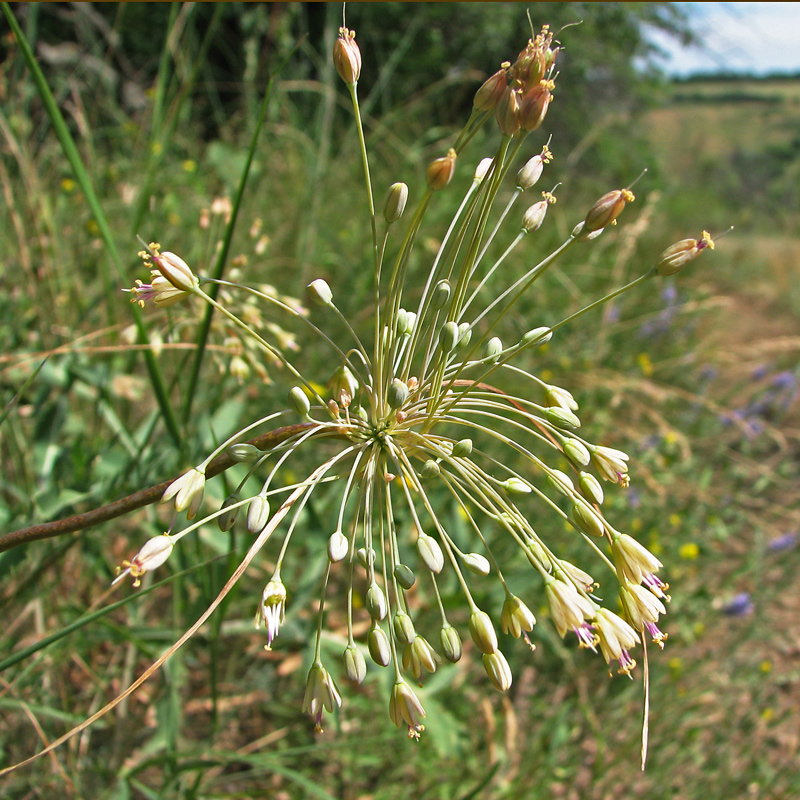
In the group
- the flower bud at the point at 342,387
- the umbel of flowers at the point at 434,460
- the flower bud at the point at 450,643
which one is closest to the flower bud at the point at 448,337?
the umbel of flowers at the point at 434,460

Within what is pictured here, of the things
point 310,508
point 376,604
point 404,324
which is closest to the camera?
point 376,604

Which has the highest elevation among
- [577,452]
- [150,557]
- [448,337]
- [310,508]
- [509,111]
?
[509,111]

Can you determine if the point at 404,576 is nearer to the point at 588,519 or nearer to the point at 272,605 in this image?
the point at 272,605

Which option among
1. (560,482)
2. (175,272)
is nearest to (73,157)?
(175,272)

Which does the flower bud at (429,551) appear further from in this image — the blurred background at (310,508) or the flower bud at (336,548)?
the blurred background at (310,508)

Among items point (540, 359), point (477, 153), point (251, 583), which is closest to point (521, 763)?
point (251, 583)

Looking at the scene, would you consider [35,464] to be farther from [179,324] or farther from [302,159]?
[302,159]

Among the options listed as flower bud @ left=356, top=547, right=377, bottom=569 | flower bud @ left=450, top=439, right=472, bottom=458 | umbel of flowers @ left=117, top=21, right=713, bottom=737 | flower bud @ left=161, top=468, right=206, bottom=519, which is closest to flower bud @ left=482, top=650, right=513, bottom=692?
umbel of flowers @ left=117, top=21, right=713, bottom=737
